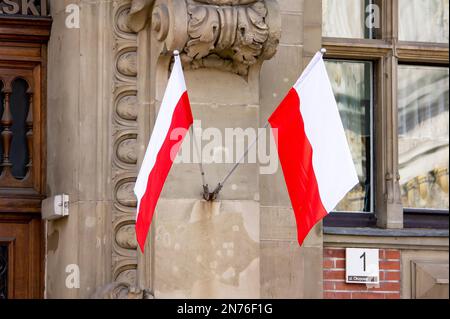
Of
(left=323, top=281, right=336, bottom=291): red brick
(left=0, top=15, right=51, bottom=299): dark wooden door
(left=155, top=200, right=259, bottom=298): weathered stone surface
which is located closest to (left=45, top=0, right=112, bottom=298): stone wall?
(left=0, top=15, right=51, bottom=299): dark wooden door

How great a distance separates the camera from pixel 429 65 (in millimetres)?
12250

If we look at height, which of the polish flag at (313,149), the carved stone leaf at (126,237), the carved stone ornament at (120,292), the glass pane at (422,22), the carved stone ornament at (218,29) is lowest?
the carved stone ornament at (120,292)

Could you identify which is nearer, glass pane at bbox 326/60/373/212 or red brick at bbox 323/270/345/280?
red brick at bbox 323/270/345/280

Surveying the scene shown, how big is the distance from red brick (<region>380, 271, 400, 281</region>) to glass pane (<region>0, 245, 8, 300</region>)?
233cm

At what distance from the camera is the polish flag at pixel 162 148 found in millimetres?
10547

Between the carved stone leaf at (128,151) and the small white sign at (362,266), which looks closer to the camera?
the carved stone leaf at (128,151)

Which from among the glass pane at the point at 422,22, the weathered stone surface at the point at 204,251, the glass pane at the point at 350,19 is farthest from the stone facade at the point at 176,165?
the glass pane at the point at 422,22

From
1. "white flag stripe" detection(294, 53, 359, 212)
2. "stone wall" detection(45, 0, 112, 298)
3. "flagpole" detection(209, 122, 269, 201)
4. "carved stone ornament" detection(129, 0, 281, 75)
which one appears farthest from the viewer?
"stone wall" detection(45, 0, 112, 298)

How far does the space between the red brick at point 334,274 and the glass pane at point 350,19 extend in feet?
4.94

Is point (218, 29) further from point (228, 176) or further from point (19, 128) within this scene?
point (19, 128)

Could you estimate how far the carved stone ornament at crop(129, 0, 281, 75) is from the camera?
11.0 meters

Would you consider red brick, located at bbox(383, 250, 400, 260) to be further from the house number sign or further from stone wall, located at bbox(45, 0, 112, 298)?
the house number sign

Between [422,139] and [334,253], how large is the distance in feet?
3.24

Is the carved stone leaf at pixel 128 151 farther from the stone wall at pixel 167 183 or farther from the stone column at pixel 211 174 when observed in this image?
the stone column at pixel 211 174
